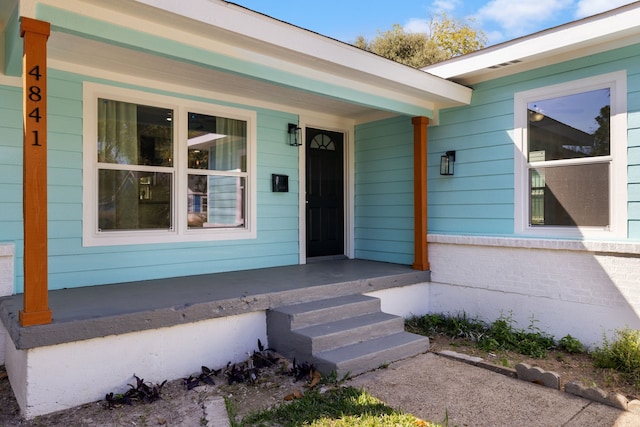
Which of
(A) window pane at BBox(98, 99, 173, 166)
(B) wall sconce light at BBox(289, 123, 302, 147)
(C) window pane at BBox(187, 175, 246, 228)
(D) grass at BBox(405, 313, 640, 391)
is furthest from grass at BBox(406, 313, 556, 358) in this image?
(A) window pane at BBox(98, 99, 173, 166)

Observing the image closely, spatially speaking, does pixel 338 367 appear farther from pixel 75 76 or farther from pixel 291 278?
pixel 75 76

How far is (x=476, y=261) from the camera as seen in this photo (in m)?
4.58

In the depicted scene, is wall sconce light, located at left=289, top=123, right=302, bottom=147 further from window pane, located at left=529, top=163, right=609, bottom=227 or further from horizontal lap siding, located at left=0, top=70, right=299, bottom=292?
window pane, located at left=529, top=163, right=609, bottom=227

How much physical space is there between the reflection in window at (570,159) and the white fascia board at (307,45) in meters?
0.89

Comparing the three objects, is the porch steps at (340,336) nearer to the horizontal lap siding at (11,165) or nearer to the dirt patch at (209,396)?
the dirt patch at (209,396)

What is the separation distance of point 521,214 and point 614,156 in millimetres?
928

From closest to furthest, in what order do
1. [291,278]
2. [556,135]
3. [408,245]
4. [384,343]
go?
1. [384,343]
2. [556,135]
3. [291,278]
4. [408,245]

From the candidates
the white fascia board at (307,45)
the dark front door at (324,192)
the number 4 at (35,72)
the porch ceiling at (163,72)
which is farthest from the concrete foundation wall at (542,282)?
the number 4 at (35,72)

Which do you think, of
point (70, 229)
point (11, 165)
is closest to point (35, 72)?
point (11, 165)

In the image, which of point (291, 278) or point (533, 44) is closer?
point (533, 44)

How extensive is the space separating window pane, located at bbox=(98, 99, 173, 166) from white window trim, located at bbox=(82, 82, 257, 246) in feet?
0.20

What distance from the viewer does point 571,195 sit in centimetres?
395

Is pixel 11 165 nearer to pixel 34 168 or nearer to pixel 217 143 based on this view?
pixel 34 168

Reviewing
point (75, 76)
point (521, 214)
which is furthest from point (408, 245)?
point (75, 76)
